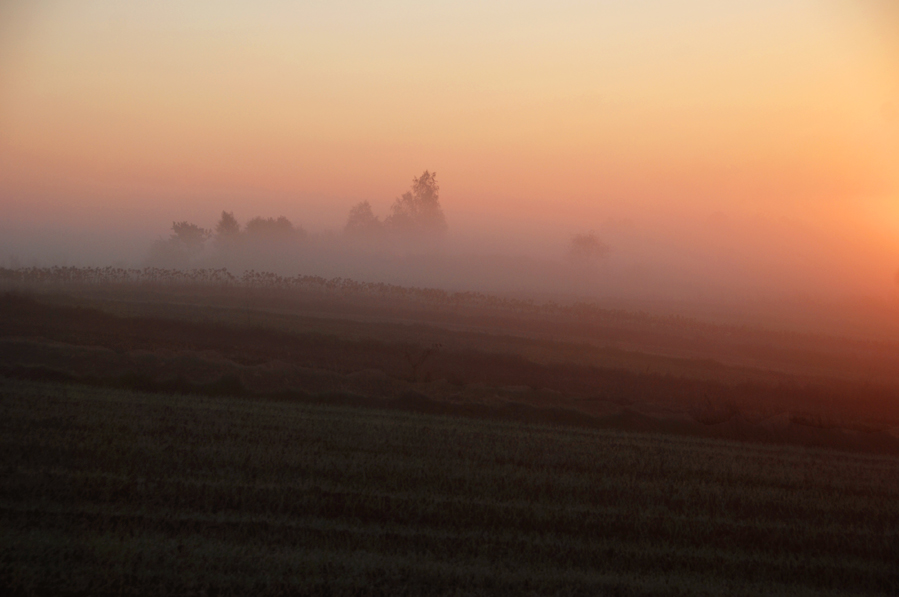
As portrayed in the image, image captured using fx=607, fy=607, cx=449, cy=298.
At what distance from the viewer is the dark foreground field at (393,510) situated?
750 cm

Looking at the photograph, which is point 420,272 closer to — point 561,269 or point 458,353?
point 561,269

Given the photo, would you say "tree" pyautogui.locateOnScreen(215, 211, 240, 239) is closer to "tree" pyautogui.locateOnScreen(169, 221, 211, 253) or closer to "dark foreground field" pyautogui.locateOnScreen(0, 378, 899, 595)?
"tree" pyautogui.locateOnScreen(169, 221, 211, 253)

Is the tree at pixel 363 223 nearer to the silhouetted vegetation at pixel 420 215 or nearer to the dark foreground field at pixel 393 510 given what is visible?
the silhouetted vegetation at pixel 420 215

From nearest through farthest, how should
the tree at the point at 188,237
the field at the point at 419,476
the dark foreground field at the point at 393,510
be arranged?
the dark foreground field at the point at 393,510
the field at the point at 419,476
the tree at the point at 188,237

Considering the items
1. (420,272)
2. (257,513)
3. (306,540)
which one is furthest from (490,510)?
(420,272)

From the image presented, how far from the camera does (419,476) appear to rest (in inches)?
426

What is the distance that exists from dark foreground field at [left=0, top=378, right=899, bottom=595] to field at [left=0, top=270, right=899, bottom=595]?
4 centimetres

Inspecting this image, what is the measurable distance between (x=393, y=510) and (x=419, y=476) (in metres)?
1.46

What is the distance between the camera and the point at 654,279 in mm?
125000

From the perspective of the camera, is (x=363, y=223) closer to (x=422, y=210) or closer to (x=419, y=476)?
(x=422, y=210)

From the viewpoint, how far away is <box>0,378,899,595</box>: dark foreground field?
24.6 feet

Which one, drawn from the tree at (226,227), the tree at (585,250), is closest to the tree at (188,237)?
the tree at (226,227)

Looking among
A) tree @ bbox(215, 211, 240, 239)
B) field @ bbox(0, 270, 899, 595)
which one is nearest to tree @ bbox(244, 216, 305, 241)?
tree @ bbox(215, 211, 240, 239)

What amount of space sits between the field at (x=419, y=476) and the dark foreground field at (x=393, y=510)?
4 centimetres
